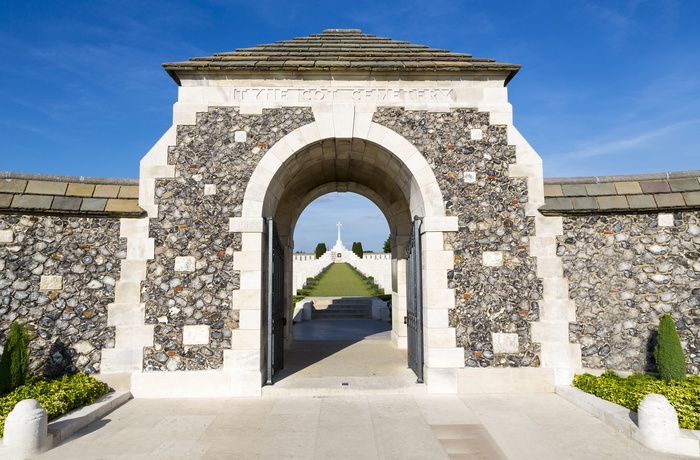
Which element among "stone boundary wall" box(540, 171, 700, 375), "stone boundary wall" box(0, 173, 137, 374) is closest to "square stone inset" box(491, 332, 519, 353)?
"stone boundary wall" box(540, 171, 700, 375)

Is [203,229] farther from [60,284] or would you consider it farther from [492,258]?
[492,258]

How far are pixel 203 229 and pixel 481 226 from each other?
4546mm

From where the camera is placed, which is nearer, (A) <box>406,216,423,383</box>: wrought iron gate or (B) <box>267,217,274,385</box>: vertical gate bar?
(B) <box>267,217,274,385</box>: vertical gate bar

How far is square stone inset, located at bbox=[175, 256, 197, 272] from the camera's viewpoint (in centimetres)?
652

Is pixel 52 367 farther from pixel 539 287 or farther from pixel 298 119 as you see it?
pixel 539 287

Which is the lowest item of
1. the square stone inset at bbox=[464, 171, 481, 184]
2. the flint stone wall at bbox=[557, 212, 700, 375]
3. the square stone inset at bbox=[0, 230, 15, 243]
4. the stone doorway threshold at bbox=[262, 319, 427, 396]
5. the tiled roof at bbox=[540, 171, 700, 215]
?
the stone doorway threshold at bbox=[262, 319, 427, 396]

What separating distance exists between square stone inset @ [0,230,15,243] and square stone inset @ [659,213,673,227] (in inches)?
398

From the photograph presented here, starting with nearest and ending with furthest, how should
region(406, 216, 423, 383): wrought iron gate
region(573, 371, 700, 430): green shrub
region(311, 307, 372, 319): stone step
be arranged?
1. region(573, 371, 700, 430): green shrub
2. region(406, 216, 423, 383): wrought iron gate
3. region(311, 307, 372, 319): stone step

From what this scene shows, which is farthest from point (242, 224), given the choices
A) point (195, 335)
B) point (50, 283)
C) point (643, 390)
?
point (643, 390)

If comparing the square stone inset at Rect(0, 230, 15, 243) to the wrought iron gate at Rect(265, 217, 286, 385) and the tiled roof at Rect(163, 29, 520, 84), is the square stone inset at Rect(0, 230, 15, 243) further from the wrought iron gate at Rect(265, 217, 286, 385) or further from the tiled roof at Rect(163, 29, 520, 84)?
the wrought iron gate at Rect(265, 217, 286, 385)

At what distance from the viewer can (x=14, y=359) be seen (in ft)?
18.0

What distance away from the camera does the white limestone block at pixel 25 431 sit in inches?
171

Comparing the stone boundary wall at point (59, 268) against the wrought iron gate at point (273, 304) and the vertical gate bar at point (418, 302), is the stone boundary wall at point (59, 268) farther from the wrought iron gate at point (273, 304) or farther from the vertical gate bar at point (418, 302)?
the vertical gate bar at point (418, 302)

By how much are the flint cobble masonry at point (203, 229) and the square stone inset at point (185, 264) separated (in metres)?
0.04
